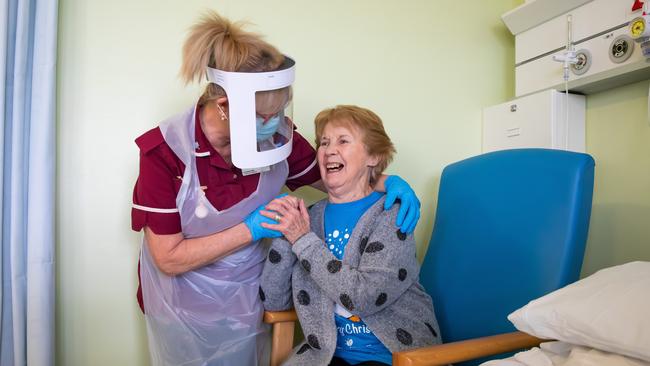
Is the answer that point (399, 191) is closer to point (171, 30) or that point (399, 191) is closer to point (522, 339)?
point (522, 339)

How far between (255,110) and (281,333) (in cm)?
68

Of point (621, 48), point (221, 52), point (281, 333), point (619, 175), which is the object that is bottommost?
point (281, 333)

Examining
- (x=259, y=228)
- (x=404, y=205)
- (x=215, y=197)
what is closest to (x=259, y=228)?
(x=259, y=228)

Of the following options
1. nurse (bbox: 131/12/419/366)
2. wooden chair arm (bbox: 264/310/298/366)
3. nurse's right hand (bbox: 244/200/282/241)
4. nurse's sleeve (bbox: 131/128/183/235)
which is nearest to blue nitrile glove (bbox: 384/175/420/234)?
nurse (bbox: 131/12/419/366)

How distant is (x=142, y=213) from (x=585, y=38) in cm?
161

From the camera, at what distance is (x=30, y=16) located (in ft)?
4.54

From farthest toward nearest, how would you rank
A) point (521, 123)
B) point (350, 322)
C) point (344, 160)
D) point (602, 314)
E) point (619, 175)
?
point (521, 123), point (619, 175), point (344, 160), point (350, 322), point (602, 314)

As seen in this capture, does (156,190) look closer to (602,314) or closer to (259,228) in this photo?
A: (259,228)

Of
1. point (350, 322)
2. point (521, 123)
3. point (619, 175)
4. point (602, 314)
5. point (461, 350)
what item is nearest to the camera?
point (602, 314)

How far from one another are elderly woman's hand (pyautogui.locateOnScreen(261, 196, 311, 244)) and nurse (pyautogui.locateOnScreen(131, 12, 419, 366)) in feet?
0.13

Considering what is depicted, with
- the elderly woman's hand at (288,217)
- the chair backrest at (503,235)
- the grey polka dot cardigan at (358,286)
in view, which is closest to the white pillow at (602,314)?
the chair backrest at (503,235)

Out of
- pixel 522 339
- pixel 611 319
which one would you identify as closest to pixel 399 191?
pixel 522 339

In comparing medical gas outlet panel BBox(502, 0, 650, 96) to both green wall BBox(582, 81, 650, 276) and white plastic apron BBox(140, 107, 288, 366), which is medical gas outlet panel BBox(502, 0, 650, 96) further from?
white plastic apron BBox(140, 107, 288, 366)

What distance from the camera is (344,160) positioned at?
1.37 m
